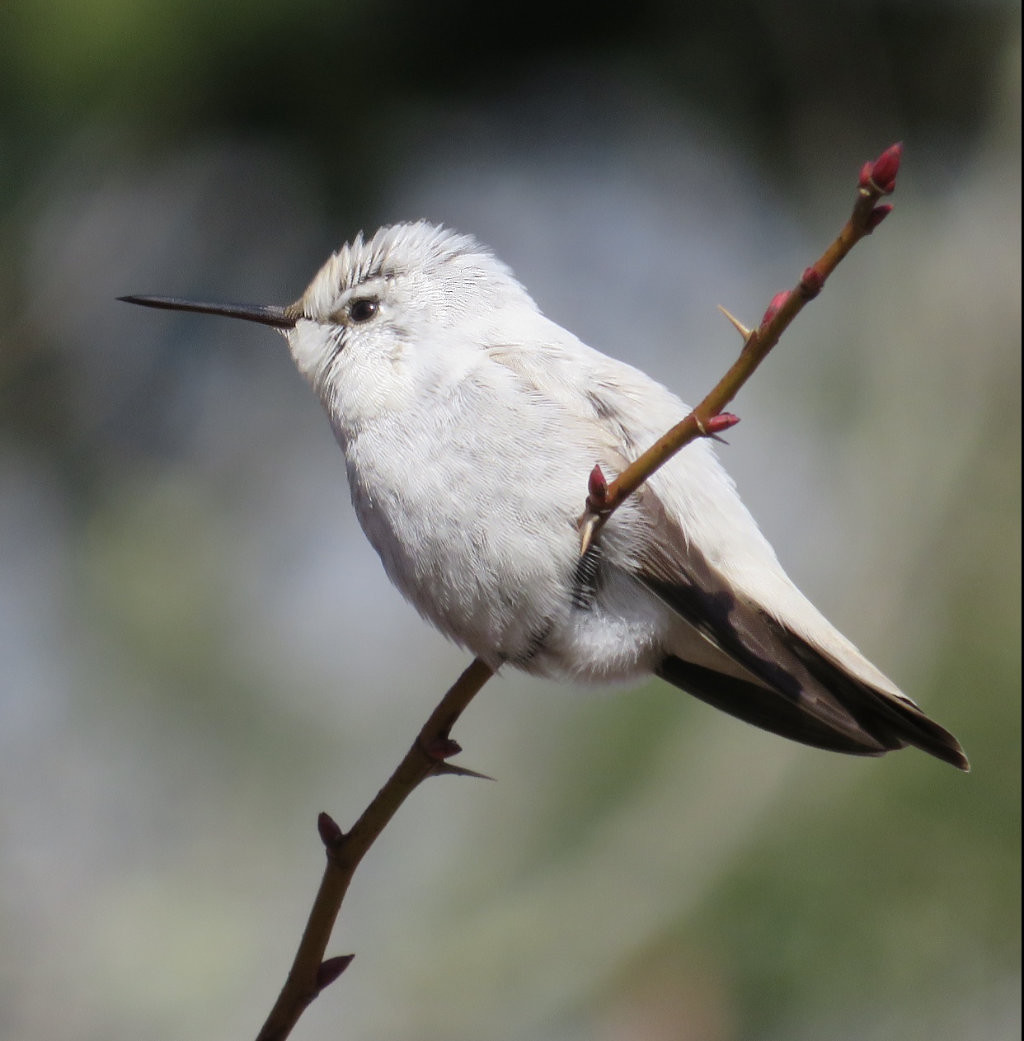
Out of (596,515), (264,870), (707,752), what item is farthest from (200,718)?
(596,515)

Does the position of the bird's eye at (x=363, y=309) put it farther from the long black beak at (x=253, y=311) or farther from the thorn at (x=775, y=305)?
the thorn at (x=775, y=305)

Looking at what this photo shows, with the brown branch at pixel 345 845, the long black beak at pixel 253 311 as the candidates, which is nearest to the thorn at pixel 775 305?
→ the brown branch at pixel 345 845

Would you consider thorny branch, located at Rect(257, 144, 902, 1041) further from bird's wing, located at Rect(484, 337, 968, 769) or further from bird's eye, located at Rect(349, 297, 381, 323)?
bird's eye, located at Rect(349, 297, 381, 323)

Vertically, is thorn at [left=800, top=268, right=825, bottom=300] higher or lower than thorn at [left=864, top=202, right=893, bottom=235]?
lower

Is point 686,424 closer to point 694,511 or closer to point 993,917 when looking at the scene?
point 694,511

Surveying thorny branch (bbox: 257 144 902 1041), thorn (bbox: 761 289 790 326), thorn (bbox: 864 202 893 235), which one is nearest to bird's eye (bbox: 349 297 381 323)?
thorny branch (bbox: 257 144 902 1041)

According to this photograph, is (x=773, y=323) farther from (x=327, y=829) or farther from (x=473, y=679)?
(x=327, y=829)
